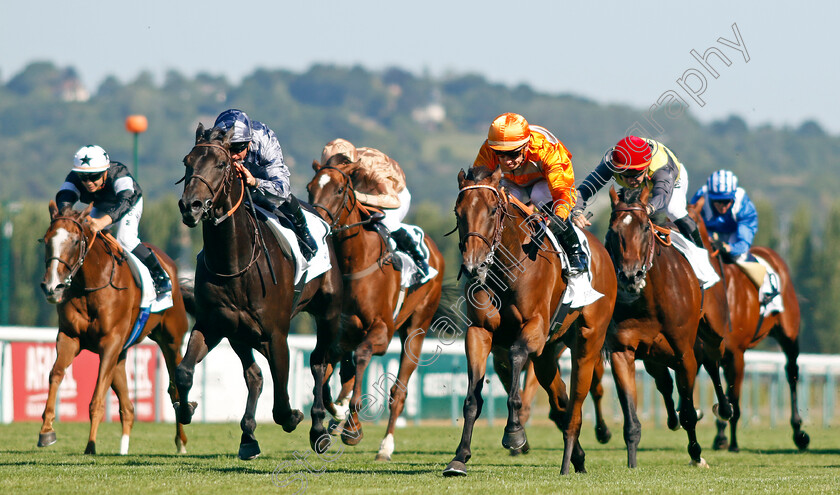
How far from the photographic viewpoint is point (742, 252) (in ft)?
36.1

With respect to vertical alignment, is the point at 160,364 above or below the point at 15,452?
above

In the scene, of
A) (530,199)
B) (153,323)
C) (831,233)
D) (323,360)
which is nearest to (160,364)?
(153,323)

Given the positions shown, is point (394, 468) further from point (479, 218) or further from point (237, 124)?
point (237, 124)

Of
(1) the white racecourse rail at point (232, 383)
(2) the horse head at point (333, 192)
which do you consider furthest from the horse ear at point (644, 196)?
(1) the white racecourse rail at point (232, 383)

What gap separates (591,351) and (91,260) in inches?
157

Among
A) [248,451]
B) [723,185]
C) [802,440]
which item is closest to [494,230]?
[248,451]

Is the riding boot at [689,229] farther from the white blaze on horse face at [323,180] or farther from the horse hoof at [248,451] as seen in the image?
the horse hoof at [248,451]

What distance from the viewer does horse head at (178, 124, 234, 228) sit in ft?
21.0

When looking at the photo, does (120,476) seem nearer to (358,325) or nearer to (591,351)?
(358,325)

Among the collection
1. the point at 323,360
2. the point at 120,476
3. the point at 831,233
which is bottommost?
the point at 120,476

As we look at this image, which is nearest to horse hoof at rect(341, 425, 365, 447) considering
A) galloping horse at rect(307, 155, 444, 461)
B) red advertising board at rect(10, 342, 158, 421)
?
galloping horse at rect(307, 155, 444, 461)

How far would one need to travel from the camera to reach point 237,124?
7242 mm

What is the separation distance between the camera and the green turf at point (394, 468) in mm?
6035

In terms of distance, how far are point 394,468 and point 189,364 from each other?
1.73 meters
